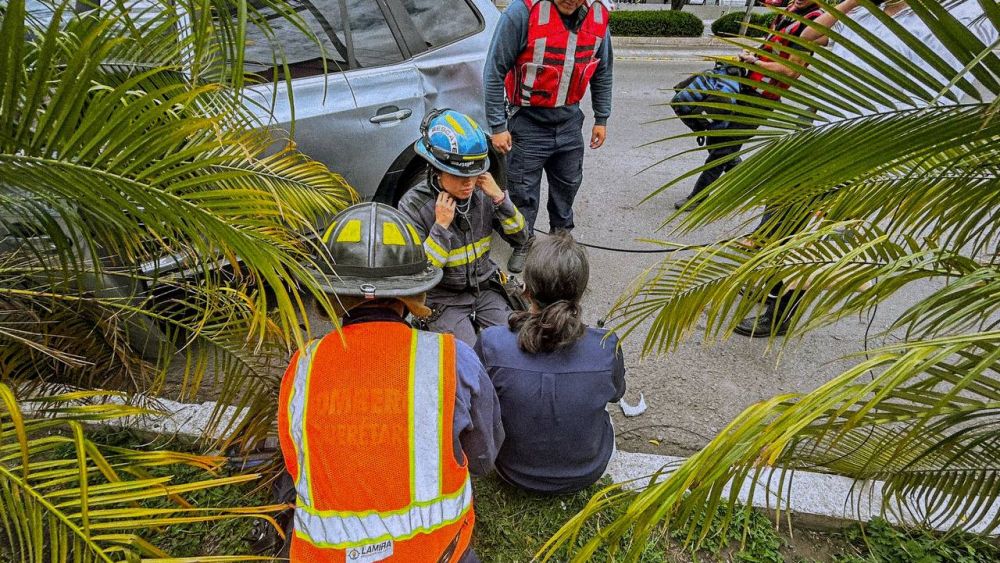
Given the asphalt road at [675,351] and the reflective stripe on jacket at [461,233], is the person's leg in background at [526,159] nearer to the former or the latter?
the asphalt road at [675,351]

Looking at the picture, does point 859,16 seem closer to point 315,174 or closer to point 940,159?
point 940,159

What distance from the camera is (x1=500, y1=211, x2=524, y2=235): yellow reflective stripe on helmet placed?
10.3 ft

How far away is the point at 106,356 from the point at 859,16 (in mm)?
3319

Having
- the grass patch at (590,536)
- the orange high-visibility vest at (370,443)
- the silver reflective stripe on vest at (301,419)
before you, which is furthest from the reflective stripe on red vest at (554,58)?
the silver reflective stripe on vest at (301,419)

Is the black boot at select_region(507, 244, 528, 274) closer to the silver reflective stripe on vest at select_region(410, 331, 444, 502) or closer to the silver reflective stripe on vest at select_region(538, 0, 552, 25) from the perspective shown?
the silver reflective stripe on vest at select_region(538, 0, 552, 25)

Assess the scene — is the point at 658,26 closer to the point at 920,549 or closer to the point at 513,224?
the point at 513,224

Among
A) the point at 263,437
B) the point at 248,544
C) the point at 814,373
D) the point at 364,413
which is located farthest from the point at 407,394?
the point at 814,373

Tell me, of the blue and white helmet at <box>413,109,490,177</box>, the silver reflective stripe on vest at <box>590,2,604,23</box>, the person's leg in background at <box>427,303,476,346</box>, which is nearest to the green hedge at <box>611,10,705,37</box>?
the silver reflective stripe on vest at <box>590,2,604,23</box>

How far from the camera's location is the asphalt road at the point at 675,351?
3.04 m

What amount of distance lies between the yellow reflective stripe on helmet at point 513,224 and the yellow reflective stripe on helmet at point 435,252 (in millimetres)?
511

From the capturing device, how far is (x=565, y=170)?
4.08 meters

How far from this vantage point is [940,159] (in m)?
1.37

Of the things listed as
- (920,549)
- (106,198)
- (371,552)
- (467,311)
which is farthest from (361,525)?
(920,549)

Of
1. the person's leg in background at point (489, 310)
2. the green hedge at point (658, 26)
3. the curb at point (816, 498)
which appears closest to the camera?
the curb at point (816, 498)
